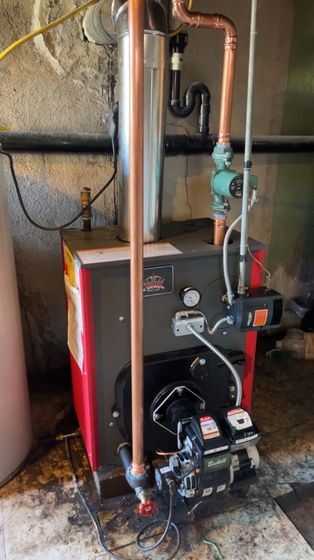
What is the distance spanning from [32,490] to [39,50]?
5.13 feet

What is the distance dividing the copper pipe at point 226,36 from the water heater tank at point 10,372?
2.23 ft

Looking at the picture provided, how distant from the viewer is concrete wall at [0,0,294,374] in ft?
4.73

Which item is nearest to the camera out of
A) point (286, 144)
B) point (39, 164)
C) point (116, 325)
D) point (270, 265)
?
point (116, 325)

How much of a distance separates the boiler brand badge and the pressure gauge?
0.14 ft

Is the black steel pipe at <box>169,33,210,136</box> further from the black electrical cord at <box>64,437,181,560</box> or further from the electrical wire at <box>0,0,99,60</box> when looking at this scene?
the black electrical cord at <box>64,437,181,560</box>

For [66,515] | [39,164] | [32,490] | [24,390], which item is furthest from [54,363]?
[39,164]

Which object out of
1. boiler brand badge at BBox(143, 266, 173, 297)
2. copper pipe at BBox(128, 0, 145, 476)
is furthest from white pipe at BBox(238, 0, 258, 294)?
copper pipe at BBox(128, 0, 145, 476)

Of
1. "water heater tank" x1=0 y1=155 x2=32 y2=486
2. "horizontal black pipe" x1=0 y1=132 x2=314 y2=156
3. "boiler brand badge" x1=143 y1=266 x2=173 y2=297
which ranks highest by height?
"horizontal black pipe" x1=0 y1=132 x2=314 y2=156

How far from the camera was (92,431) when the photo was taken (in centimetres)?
128

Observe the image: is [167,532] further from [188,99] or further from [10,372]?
[188,99]

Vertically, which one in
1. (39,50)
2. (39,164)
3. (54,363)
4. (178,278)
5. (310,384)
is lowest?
(310,384)

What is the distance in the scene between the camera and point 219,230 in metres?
1.27

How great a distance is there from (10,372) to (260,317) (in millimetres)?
833

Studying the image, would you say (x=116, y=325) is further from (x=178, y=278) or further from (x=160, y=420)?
(x=160, y=420)
